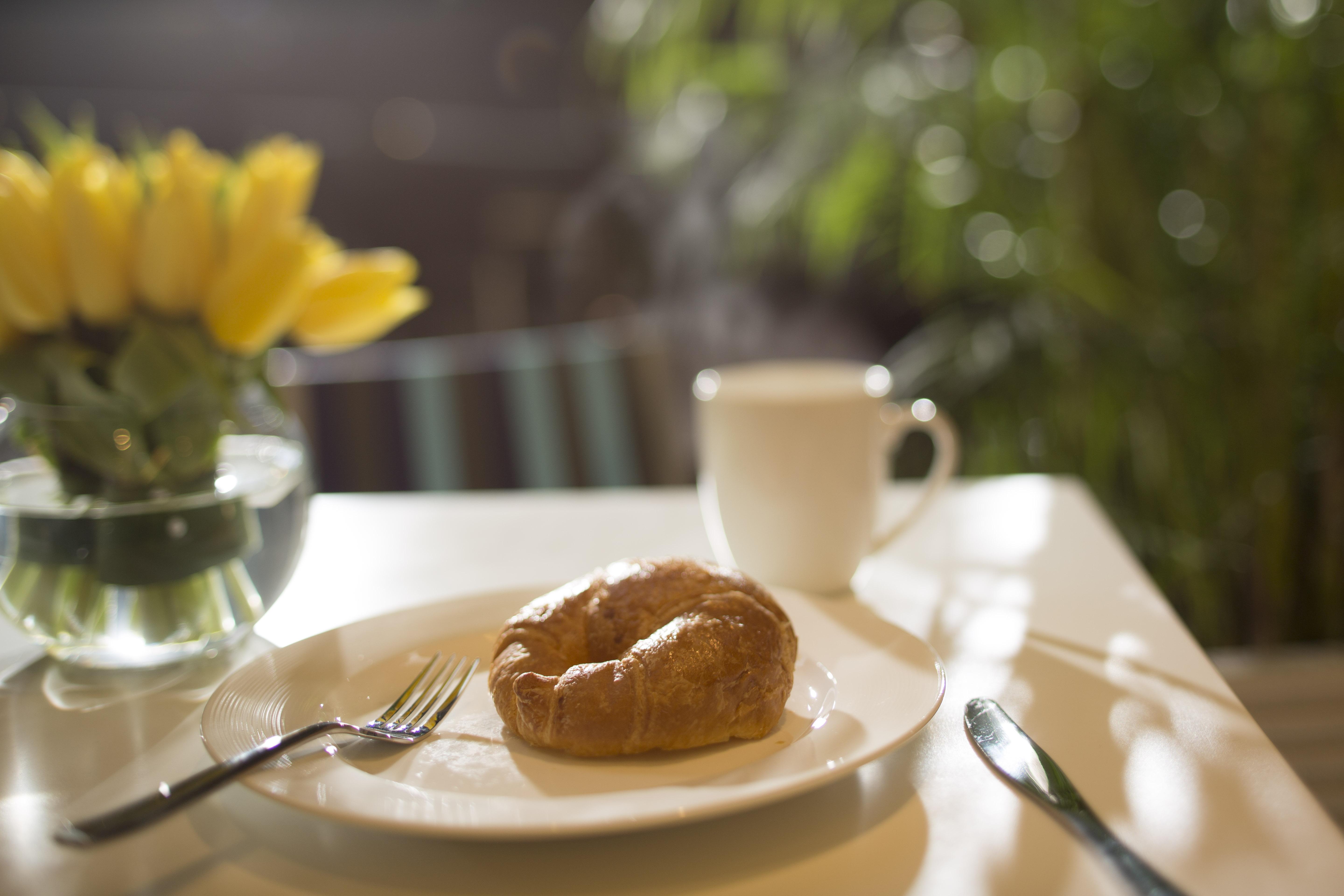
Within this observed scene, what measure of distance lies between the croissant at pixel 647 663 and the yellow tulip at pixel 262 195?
10.5 inches

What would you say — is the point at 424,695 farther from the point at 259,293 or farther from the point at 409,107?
the point at 409,107

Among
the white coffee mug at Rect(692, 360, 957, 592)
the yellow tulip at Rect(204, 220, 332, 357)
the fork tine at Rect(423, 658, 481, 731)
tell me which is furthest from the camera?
the white coffee mug at Rect(692, 360, 957, 592)

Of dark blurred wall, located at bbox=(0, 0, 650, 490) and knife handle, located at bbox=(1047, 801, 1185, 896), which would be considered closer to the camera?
knife handle, located at bbox=(1047, 801, 1185, 896)

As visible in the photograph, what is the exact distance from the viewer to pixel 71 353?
53cm

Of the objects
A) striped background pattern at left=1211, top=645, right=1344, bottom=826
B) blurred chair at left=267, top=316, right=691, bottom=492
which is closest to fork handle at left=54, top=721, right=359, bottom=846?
blurred chair at left=267, top=316, right=691, bottom=492

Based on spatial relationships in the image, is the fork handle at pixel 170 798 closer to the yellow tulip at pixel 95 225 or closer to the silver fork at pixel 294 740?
the silver fork at pixel 294 740

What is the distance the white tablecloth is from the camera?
365 mm

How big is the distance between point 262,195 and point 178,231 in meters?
0.05

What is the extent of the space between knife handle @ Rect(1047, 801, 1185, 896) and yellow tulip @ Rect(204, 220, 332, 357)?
0.46m

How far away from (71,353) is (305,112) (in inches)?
126

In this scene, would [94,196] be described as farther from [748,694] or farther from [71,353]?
[748,694]

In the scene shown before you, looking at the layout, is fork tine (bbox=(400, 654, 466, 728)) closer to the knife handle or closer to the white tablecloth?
the white tablecloth

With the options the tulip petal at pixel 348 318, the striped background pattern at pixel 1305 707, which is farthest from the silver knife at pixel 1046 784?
the striped background pattern at pixel 1305 707

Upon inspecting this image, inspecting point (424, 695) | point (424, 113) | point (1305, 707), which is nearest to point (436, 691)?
point (424, 695)
